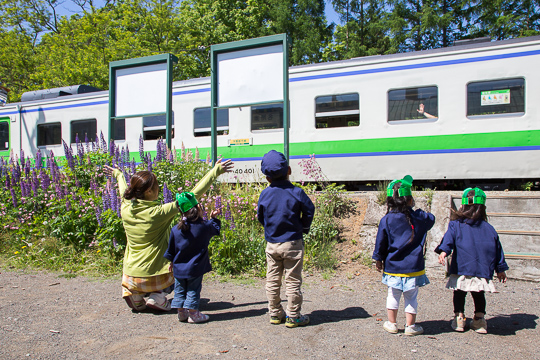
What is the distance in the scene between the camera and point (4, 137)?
49.1 feet

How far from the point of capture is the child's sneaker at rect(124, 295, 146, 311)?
13.1 ft

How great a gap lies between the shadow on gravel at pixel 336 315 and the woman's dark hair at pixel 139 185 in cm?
196

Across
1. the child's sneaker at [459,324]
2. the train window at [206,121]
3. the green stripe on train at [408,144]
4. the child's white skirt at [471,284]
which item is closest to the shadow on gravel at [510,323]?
the child's sneaker at [459,324]

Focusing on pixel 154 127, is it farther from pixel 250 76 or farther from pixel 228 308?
pixel 228 308

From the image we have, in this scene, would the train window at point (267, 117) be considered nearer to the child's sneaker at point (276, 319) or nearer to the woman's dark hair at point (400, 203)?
the woman's dark hair at point (400, 203)

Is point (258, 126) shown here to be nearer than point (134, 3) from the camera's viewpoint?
Yes

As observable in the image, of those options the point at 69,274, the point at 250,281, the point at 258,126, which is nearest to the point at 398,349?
the point at 250,281

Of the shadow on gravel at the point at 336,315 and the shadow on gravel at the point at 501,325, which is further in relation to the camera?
the shadow on gravel at the point at 336,315

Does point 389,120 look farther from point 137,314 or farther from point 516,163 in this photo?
point 137,314

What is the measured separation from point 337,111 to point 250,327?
6.73 metres

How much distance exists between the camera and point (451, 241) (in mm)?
3674

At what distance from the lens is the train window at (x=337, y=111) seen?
937 cm

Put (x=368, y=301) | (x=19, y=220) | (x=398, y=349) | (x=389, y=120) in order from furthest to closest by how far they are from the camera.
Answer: (x=389, y=120)
(x=19, y=220)
(x=368, y=301)
(x=398, y=349)

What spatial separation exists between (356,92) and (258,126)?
2.49 m
